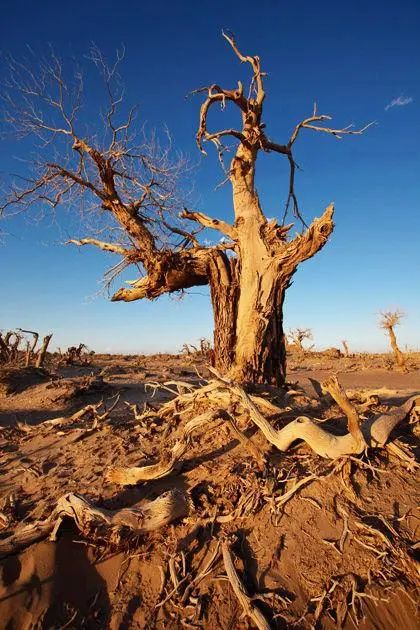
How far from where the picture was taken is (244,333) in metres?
5.96

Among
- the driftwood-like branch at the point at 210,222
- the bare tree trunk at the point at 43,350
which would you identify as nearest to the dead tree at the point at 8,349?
the bare tree trunk at the point at 43,350

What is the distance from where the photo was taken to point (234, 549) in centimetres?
323

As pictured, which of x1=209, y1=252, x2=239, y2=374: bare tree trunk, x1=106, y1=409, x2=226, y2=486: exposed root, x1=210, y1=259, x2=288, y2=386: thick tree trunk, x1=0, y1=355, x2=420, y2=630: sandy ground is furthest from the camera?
x1=209, y1=252, x2=239, y2=374: bare tree trunk

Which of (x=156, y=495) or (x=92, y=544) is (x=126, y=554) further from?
(x=156, y=495)

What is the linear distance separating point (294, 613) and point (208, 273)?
468 cm

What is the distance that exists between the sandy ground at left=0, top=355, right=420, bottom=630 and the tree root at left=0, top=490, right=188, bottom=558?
0.09 m

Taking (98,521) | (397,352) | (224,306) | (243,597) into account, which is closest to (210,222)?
(224,306)

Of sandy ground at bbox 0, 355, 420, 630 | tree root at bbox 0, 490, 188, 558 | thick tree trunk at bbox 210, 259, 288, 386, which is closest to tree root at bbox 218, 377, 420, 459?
sandy ground at bbox 0, 355, 420, 630

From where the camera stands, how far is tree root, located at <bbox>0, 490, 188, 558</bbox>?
335 cm

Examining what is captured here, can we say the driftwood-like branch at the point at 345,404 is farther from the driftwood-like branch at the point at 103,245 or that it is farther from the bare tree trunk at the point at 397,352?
the bare tree trunk at the point at 397,352

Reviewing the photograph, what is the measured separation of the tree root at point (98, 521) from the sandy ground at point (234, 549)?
0.29 ft

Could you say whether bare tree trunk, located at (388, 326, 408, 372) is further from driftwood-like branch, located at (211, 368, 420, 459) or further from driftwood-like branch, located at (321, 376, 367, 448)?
driftwood-like branch, located at (321, 376, 367, 448)

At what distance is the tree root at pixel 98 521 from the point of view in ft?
11.0

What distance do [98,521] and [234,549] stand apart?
1167mm
